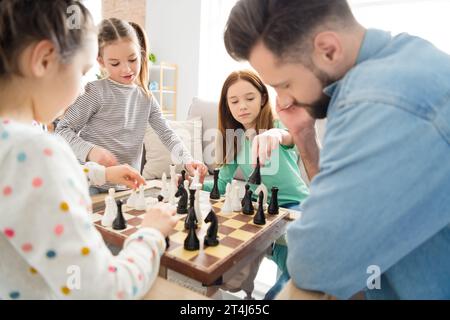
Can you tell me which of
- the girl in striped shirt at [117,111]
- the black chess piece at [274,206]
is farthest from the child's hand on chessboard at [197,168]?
the black chess piece at [274,206]

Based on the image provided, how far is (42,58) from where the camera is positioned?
0.59 meters

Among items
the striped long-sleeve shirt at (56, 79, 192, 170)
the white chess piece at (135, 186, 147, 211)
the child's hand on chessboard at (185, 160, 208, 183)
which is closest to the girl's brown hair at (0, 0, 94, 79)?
the white chess piece at (135, 186, 147, 211)

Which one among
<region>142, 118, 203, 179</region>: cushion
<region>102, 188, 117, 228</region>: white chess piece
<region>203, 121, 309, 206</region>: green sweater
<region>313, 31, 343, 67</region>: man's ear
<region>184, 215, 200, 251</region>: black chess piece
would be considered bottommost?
<region>142, 118, 203, 179</region>: cushion

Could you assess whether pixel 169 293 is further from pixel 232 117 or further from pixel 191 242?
pixel 232 117

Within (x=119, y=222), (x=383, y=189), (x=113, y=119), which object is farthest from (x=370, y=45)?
(x=113, y=119)

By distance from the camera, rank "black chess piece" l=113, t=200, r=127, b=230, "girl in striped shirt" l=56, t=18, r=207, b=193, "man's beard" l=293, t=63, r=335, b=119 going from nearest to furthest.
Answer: "man's beard" l=293, t=63, r=335, b=119 < "black chess piece" l=113, t=200, r=127, b=230 < "girl in striped shirt" l=56, t=18, r=207, b=193

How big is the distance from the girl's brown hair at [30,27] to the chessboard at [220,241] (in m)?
0.55

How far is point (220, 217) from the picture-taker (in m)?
1.19

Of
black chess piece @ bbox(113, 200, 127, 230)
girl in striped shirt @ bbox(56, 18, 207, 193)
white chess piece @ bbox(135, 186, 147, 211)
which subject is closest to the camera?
black chess piece @ bbox(113, 200, 127, 230)

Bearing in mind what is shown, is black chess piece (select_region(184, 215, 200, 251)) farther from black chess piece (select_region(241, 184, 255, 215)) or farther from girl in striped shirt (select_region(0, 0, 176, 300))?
black chess piece (select_region(241, 184, 255, 215))

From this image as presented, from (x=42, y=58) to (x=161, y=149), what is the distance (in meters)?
2.15

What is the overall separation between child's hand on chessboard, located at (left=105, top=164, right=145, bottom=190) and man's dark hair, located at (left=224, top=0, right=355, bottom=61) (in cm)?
76

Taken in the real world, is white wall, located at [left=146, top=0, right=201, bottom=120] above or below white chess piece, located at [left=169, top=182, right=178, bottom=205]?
above

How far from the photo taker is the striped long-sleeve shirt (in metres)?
1.60
